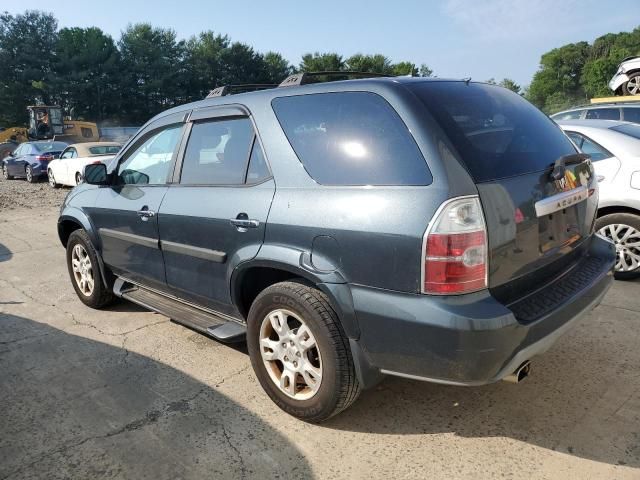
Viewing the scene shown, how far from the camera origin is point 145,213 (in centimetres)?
366

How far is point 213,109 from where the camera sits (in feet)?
11.0

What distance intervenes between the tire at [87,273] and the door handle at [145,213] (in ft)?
3.17

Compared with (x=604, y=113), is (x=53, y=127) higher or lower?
higher

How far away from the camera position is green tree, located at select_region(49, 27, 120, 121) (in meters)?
54.2

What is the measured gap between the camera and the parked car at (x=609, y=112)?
7828 mm

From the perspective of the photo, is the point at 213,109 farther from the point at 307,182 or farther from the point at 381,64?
the point at 381,64

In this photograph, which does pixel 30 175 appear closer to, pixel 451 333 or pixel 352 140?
pixel 352 140

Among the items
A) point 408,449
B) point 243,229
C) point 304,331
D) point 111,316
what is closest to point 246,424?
point 304,331

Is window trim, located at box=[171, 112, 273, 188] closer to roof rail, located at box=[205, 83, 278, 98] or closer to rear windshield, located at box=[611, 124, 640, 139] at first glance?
roof rail, located at box=[205, 83, 278, 98]

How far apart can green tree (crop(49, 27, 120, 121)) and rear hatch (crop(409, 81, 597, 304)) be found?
197 feet

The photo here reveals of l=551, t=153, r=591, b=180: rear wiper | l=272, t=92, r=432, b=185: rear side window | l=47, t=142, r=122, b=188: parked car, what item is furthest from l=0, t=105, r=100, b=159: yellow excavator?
l=551, t=153, r=591, b=180: rear wiper

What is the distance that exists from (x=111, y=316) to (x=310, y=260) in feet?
9.26

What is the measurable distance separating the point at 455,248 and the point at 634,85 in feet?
46.0

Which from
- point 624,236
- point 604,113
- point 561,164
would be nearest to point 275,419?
point 561,164
